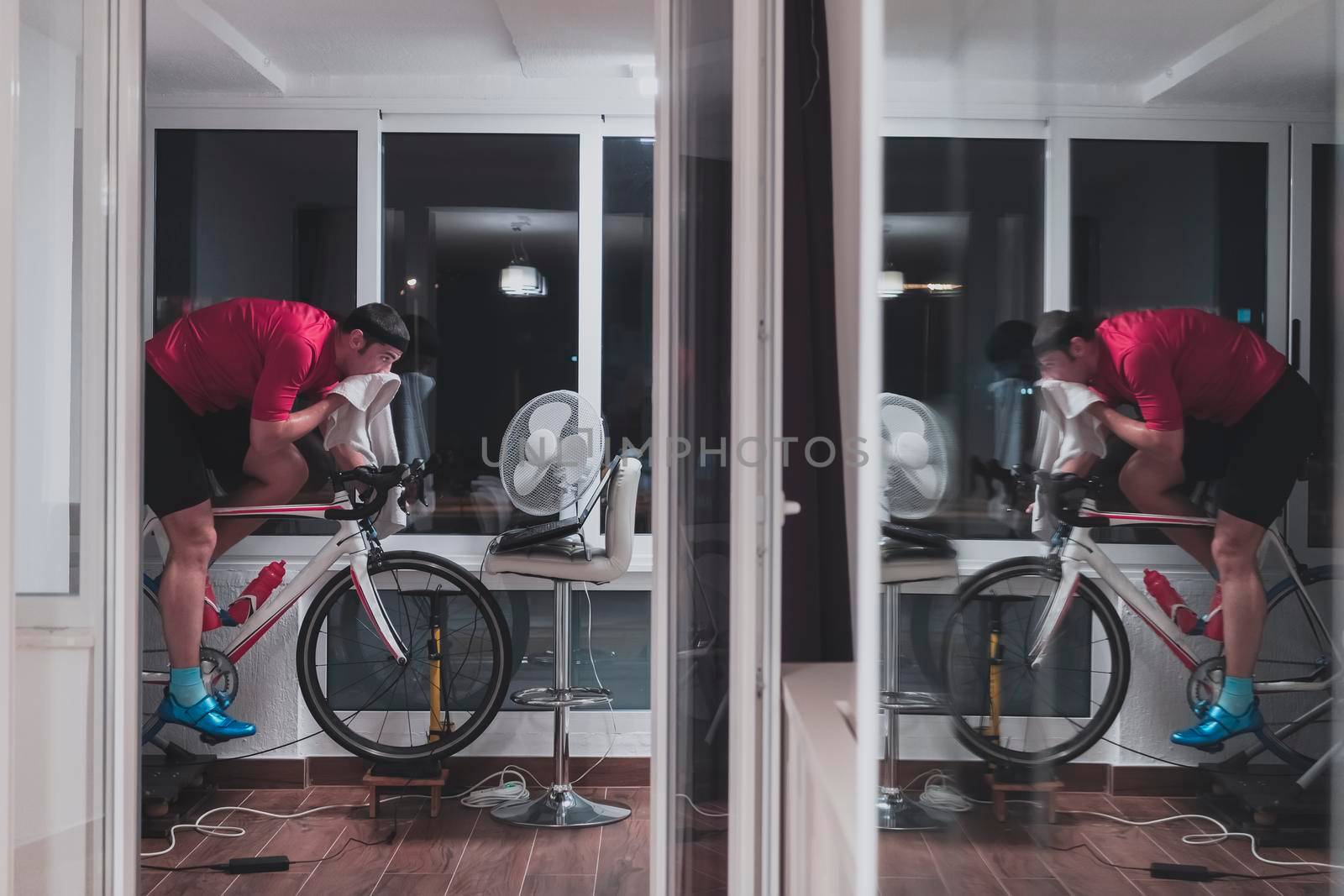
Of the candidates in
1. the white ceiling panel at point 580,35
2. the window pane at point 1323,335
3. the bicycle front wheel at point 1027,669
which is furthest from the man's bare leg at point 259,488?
the window pane at point 1323,335

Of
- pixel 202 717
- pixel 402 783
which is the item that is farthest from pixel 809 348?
pixel 202 717

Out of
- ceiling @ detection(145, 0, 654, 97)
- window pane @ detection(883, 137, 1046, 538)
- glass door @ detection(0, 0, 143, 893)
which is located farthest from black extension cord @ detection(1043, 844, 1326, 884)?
ceiling @ detection(145, 0, 654, 97)

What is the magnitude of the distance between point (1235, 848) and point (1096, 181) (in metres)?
0.32

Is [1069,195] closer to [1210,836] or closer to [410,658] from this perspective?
[1210,836]

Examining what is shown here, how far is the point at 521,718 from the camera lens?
351 cm

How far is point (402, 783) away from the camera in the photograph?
3168mm

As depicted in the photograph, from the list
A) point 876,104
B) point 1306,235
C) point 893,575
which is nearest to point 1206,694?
point 1306,235

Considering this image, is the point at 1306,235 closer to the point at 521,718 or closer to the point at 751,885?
the point at 751,885

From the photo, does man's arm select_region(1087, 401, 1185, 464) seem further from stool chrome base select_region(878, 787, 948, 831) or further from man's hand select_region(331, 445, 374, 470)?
man's hand select_region(331, 445, 374, 470)

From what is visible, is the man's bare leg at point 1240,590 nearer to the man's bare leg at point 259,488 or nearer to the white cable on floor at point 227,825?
the white cable on floor at point 227,825

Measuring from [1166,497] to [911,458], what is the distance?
543 mm

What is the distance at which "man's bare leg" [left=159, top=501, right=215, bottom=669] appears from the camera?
3.15m

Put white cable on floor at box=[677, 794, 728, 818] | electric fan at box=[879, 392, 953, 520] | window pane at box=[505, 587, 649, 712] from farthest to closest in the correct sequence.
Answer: window pane at box=[505, 587, 649, 712] → white cable on floor at box=[677, 794, 728, 818] → electric fan at box=[879, 392, 953, 520]

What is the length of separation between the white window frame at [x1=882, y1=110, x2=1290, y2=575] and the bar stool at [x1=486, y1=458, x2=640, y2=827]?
2365mm
